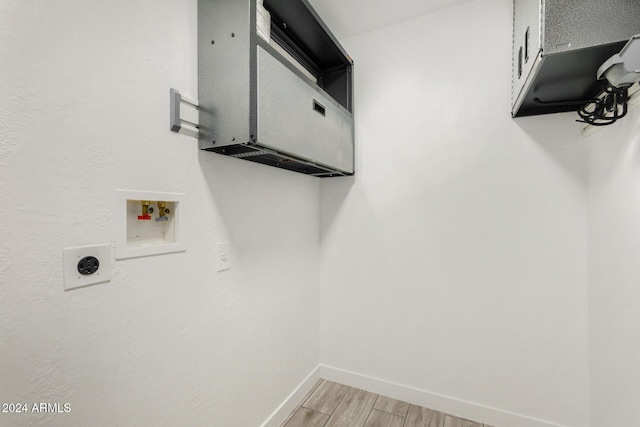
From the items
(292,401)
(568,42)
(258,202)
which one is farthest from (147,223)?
(568,42)

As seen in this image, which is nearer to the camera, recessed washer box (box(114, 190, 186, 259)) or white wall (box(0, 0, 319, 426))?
white wall (box(0, 0, 319, 426))

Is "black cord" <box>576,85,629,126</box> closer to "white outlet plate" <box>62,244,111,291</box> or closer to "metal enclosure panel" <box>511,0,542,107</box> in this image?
"metal enclosure panel" <box>511,0,542,107</box>

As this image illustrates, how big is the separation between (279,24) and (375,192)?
1.17m

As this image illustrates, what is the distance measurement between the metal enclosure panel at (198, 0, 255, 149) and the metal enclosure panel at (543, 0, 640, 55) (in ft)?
3.43

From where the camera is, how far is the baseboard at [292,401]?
1590mm

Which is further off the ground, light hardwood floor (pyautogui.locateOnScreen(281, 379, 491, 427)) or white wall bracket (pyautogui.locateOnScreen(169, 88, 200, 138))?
white wall bracket (pyautogui.locateOnScreen(169, 88, 200, 138))

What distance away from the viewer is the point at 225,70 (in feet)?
3.52

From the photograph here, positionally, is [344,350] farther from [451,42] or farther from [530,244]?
[451,42]

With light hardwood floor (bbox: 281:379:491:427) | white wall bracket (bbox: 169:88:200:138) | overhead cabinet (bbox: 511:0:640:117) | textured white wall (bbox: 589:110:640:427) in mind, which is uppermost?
overhead cabinet (bbox: 511:0:640:117)

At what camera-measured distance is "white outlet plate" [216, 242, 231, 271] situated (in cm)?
126

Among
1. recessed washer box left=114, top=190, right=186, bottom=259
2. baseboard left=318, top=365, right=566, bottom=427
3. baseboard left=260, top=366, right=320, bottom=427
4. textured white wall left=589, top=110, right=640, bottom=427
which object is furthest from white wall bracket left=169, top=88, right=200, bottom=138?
baseboard left=318, top=365, right=566, bottom=427

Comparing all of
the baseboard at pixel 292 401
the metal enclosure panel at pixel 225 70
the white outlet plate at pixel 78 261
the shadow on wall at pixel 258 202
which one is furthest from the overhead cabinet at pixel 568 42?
the baseboard at pixel 292 401

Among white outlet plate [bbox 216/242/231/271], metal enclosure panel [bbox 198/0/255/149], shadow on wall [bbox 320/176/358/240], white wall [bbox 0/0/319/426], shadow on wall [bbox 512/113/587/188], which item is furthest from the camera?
shadow on wall [bbox 320/176/358/240]

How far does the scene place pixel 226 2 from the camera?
3.51ft
